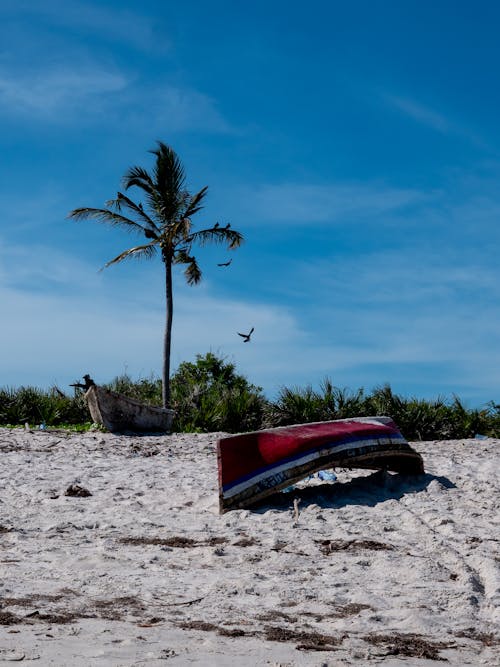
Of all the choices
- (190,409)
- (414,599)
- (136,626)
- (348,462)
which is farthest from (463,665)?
(190,409)

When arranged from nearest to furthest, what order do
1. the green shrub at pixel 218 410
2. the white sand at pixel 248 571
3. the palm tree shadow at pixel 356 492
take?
1. the white sand at pixel 248 571
2. the palm tree shadow at pixel 356 492
3. the green shrub at pixel 218 410

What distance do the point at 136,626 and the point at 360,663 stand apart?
1399mm

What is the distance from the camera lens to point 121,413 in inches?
661

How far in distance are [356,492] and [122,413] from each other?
8512mm

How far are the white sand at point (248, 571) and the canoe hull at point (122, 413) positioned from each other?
516 centimetres

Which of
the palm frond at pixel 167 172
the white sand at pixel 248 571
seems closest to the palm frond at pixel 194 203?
the palm frond at pixel 167 172

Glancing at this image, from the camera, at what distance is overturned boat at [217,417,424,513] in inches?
336

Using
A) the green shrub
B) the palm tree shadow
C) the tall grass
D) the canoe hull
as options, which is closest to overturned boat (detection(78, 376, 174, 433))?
the canoe hull

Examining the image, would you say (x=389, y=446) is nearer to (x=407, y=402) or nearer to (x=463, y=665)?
(x=463, y=665)

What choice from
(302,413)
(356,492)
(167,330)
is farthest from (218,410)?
(356,492)

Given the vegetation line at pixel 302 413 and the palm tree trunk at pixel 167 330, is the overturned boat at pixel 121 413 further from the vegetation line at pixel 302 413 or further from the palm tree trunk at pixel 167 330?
the palm tree trunk at pixel 167 330

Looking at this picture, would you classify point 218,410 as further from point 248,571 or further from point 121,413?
point 248,571

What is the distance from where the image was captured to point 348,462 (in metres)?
9.17

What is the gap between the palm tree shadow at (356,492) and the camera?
29.0ft
